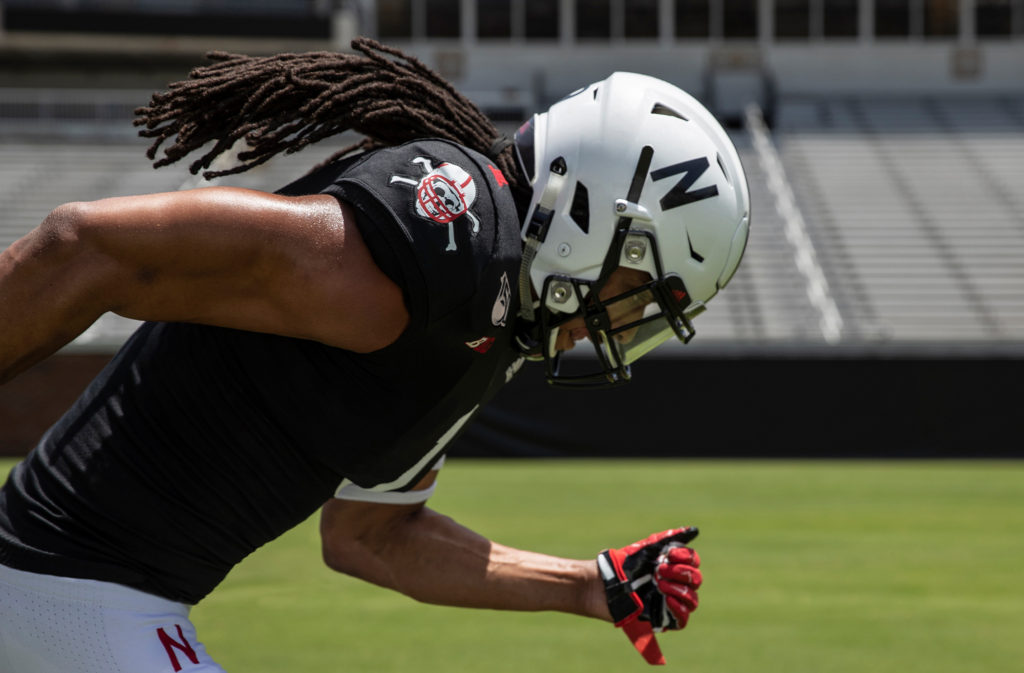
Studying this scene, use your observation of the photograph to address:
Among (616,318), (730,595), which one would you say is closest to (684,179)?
(616,318)

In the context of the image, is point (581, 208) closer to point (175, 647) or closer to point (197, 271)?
point (197, 271)

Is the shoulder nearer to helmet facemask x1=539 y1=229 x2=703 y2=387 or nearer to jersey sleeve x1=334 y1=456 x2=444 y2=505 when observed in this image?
helmet facemask x1=539 y1=229 x2=703 y2=387

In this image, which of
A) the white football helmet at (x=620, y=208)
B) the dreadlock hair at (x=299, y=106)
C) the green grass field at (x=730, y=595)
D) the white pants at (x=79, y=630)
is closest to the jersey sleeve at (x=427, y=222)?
the dreadlock hair at (x=299, y=106)

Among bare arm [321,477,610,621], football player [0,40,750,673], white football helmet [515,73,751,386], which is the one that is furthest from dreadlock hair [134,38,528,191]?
bare arm [321,477,610,621]

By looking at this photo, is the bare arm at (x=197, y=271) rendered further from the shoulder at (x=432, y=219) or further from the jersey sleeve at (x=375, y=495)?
the jersey sleeve at (x=375, y=495)

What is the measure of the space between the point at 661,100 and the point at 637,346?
57cm

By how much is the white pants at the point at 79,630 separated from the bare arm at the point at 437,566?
95 cm

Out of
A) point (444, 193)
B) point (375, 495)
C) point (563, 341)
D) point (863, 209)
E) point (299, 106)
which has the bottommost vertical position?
point (863, 209)

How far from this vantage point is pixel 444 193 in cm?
213

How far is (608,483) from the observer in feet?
37.4

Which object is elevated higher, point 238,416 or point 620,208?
point 620,208

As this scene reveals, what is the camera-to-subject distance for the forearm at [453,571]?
3.17 meters

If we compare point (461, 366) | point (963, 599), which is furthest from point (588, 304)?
point (963, 599)

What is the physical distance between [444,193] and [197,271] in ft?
1.48
